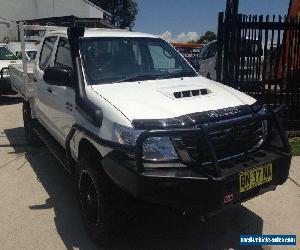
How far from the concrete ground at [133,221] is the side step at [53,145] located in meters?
0.47

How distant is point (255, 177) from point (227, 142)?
0.38 metres

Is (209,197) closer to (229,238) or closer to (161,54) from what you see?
(229,238)

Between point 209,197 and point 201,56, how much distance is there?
440 inches

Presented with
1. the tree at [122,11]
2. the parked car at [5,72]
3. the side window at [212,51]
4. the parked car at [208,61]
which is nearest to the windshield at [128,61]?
the parked car at [208,61]

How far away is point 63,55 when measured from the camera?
16.4ft

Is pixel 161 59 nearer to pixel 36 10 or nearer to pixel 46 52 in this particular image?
pixel 46 52

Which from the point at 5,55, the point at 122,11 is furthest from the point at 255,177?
the point at 122,11

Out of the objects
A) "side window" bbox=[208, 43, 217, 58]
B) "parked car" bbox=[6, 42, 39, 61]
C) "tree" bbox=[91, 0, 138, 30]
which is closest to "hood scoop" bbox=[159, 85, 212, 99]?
"side window" bbox=[208, 43, 217, 58]

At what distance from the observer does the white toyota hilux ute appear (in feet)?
10.2

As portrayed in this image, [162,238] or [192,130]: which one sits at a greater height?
[192,130]

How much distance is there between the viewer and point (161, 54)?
5109 millimetres

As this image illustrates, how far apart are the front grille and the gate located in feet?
13.1

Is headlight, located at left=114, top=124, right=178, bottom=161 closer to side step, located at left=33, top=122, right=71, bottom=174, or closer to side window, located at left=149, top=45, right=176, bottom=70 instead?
side step, located at left=33, top=122, right=71, bottom=174

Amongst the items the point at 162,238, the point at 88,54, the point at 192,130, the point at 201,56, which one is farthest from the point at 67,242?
the point at 201,56
